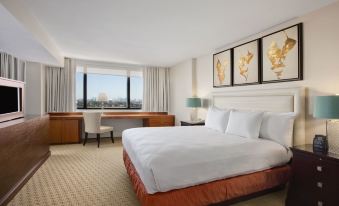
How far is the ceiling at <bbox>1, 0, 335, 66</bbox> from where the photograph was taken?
2.32m

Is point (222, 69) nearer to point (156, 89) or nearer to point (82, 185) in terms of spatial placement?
point (156, 89)

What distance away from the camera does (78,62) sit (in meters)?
5.54

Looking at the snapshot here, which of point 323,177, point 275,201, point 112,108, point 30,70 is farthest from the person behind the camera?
point 112,108

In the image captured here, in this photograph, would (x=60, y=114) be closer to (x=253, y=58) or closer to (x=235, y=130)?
(x=235, y=130)

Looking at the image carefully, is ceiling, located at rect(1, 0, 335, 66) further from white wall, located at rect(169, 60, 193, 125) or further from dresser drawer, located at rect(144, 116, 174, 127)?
dresser drawer, located at rect(144, 116, 174, 127)

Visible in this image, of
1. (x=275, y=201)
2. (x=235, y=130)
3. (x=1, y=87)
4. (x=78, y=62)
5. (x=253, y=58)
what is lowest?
(x=275, y=201)

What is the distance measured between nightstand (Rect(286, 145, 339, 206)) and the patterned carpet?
29cm

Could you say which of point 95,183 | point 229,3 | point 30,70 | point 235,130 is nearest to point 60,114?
point 30,70

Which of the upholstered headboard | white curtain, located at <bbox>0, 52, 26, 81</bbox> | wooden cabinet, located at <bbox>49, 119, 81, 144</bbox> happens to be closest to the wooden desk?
wooden cabinet, located at <bbox>49, 119, 81, 144</bbox>

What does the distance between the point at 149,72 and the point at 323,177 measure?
5244 millimetres

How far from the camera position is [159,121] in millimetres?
5871

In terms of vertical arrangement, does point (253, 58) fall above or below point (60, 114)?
above

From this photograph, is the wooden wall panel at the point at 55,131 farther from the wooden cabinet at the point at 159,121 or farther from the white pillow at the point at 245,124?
the white pillow at the point at 245,124

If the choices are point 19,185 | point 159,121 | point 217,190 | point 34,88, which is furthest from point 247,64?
point 34,88
